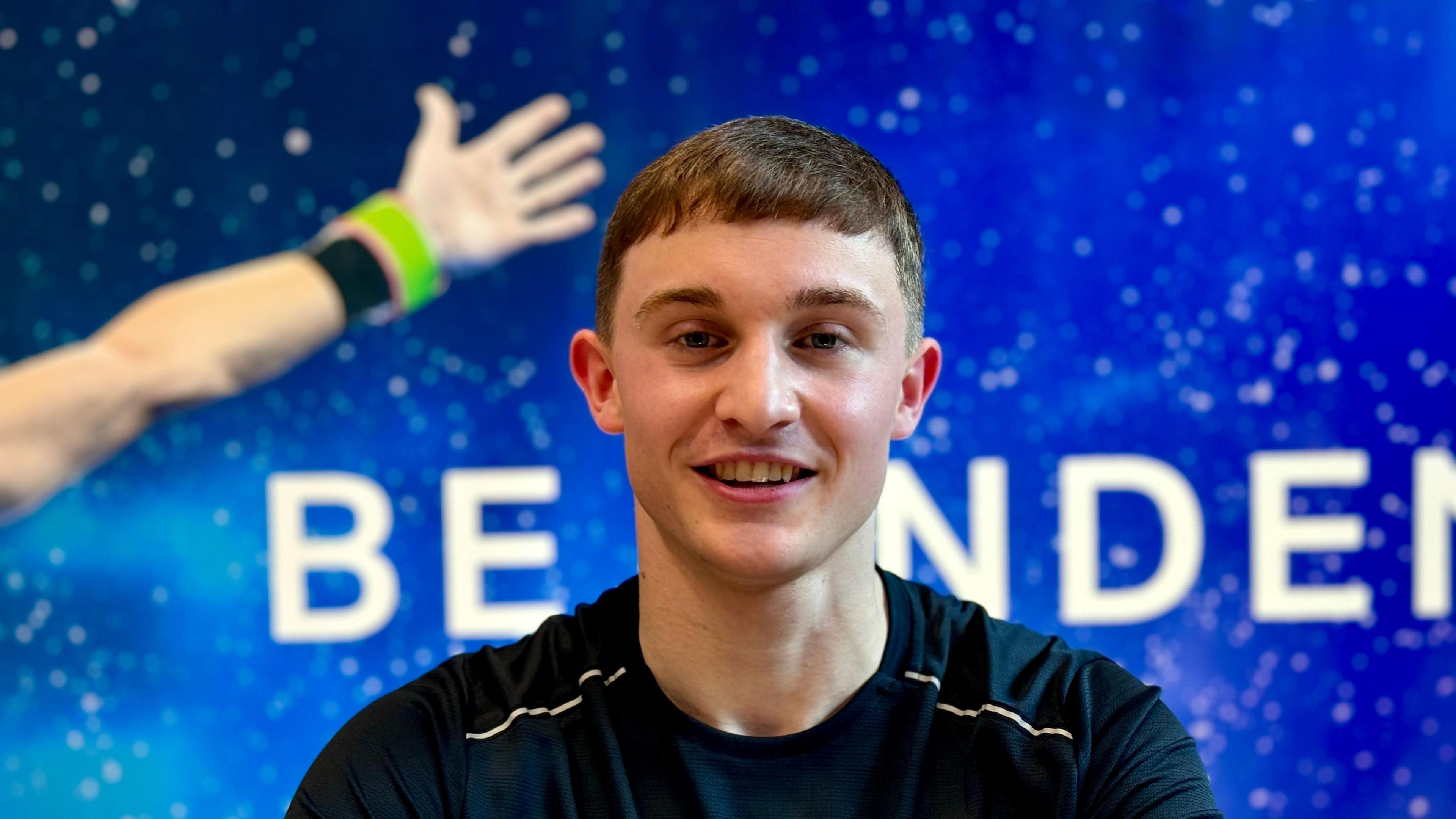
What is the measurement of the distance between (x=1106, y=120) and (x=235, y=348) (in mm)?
1776

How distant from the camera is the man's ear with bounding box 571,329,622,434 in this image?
136 cm

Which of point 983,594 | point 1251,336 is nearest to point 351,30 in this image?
point 983,594

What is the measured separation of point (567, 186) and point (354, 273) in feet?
1.50

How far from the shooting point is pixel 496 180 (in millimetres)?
2365

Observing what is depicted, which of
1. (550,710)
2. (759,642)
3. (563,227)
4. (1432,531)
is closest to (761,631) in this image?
(759,642)

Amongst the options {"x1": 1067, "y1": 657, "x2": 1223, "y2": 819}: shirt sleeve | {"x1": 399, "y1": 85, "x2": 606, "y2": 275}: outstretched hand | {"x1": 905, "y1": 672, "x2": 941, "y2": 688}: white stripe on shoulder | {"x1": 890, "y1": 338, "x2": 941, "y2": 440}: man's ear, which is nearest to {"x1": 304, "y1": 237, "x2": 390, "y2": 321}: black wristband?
{"x1": 399, "y1": 85, "x2": 606, "y2": 275}: outstretched hand

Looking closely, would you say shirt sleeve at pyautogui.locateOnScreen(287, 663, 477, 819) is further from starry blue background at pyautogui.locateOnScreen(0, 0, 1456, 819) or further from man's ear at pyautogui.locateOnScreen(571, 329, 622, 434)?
starry blue background at pyautogui.locateOnScreen(0, 0, 1456, 819)

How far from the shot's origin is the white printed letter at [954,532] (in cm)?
235

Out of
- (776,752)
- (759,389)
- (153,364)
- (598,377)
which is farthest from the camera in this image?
(153,364)

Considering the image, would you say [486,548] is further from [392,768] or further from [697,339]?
[697,339]

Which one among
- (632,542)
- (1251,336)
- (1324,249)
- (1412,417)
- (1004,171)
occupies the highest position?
(1004,171)

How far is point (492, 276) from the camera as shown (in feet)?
7.70

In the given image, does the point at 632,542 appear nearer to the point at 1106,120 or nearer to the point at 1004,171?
the point at 1004,171

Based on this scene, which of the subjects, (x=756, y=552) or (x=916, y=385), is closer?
(x=756, y=552)
